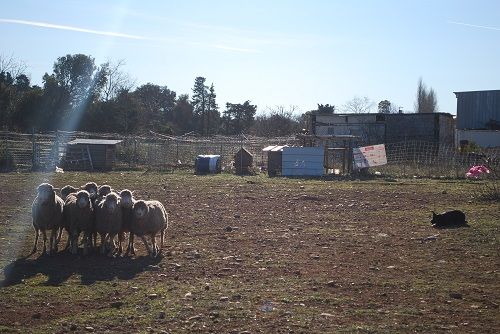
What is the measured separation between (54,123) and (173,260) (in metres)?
48.6

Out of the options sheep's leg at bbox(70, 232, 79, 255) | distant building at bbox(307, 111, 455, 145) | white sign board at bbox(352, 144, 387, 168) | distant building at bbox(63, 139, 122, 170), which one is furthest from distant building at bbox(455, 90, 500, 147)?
sheep's leg at bbox(70, 232, 79, 255)

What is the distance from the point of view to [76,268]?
10852 mm

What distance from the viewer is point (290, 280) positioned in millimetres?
9672

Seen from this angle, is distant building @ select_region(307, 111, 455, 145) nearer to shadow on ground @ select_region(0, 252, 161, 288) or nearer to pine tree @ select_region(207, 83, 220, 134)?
pine tree @ select_region(207, 83, 220, 134)

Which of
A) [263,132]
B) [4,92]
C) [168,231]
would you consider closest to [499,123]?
[263,132]

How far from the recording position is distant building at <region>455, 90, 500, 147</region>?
53.1m

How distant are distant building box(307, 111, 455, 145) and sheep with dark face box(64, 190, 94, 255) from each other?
4182cm

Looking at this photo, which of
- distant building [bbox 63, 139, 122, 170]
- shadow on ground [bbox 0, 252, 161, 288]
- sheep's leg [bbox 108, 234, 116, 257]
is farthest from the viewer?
distant building [bbox 63, 139, 122, 170]

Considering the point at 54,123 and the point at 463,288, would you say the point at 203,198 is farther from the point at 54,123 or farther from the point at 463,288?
the point at 54,123

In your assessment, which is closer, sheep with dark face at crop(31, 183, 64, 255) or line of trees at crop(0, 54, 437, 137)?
sheep with dark face at crop(31, 183, 64, 255)

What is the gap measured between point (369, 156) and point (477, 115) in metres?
24.3

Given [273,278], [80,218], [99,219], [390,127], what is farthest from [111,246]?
[390,127]

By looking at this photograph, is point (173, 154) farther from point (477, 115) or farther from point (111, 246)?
point (111, 246)

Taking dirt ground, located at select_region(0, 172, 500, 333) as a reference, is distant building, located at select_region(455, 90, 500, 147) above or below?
above
